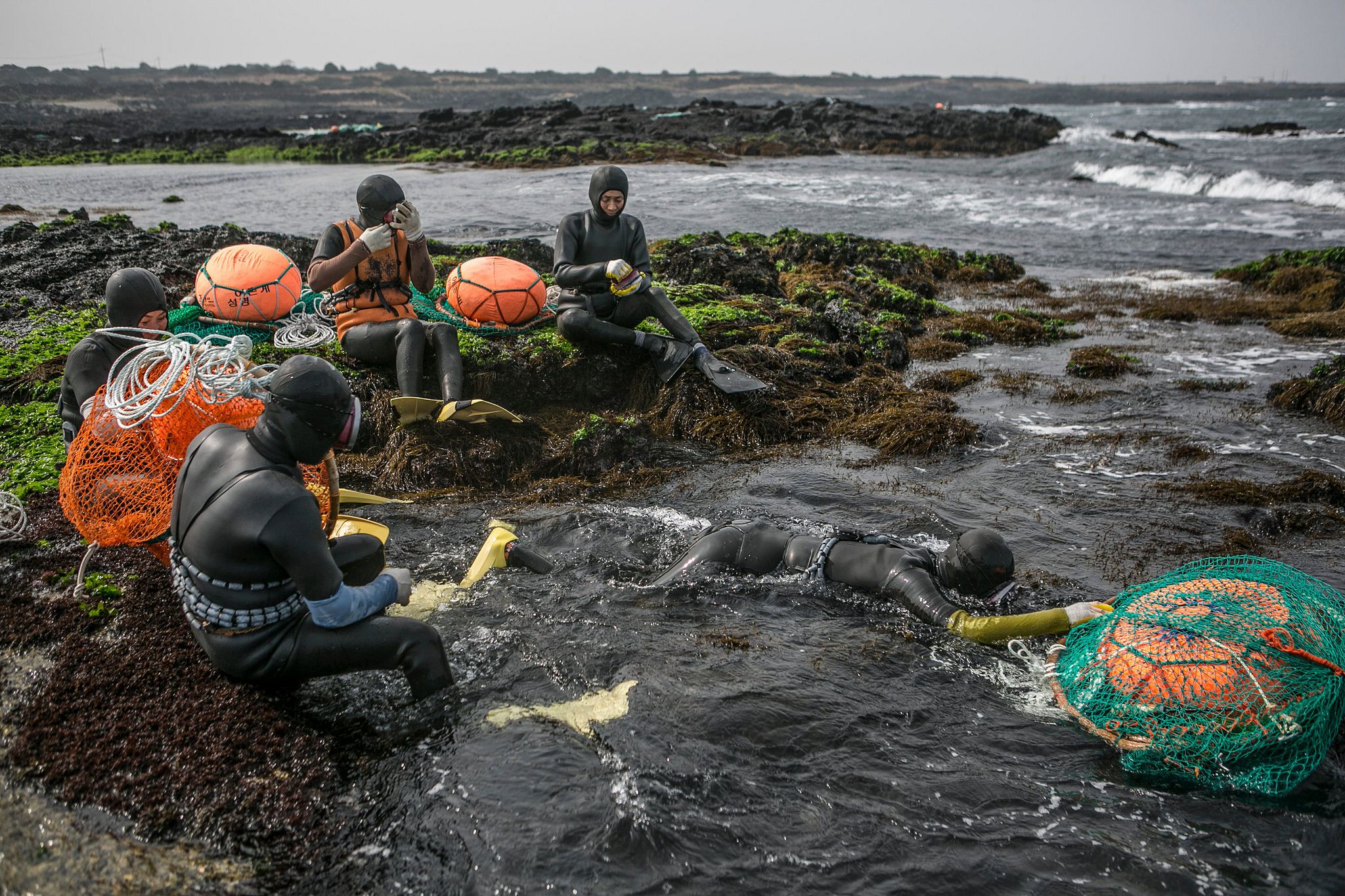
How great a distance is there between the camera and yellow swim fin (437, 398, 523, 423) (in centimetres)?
675

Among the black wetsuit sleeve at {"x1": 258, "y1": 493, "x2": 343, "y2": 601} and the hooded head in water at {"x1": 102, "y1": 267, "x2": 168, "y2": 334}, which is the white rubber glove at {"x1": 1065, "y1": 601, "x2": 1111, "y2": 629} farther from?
the hooded head in water at {"x1": 102, "y1": 267, "x2": 168, "y2": 334}

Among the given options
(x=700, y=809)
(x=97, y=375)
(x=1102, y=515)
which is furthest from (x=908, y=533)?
(x=97, y=375)

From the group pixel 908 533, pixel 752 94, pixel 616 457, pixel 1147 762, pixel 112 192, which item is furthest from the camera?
pixel 752 94

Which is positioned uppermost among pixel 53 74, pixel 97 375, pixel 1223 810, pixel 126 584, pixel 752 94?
pixel 752 94

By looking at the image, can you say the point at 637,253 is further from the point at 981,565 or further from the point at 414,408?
the point at 981,565

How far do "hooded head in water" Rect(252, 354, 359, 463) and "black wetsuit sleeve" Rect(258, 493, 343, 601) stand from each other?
8.8 inches

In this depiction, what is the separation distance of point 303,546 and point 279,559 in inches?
4.6

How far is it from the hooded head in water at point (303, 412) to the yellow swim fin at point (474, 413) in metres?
3.21

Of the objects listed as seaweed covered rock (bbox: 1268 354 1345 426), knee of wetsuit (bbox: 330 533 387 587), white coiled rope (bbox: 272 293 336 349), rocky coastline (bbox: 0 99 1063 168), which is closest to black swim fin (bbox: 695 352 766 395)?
white coiled rope (bbox: 272 293 336 349)

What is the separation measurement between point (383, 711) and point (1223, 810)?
154 inches

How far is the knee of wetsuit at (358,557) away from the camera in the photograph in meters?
4.38

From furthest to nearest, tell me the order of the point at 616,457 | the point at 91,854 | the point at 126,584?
1. the point at 616,457
2. the point at 126,584
3. the point at 91,854

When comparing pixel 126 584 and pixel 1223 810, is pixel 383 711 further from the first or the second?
pixel 1223 810

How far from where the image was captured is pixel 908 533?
6.25 m
